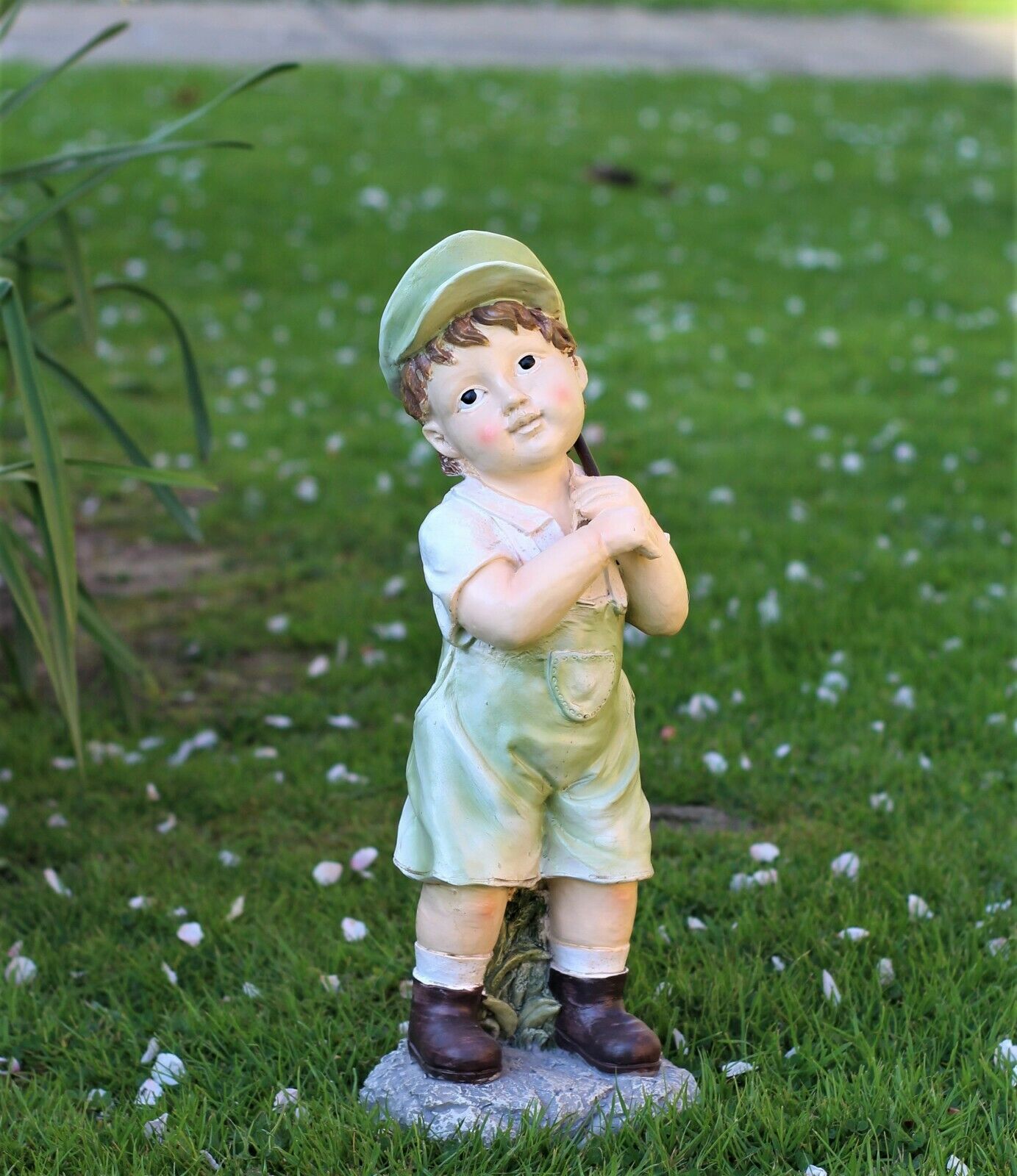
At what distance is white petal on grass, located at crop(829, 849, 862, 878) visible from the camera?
10.0ft

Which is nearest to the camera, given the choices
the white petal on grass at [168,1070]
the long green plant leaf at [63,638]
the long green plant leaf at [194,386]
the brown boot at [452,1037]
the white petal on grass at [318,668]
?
the brown boot at [452,1037]

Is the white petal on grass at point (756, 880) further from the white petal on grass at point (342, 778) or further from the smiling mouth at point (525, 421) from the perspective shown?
the smiling mouth at point (525, 421)

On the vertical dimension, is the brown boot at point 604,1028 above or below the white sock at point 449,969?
below

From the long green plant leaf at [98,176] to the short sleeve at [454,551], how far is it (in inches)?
60.3

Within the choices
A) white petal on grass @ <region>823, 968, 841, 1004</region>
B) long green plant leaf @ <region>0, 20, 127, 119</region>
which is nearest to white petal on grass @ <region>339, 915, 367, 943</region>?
white petal on grass @ <region>823, 968, 841, 1004</region>

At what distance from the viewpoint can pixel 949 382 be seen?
6230 mm

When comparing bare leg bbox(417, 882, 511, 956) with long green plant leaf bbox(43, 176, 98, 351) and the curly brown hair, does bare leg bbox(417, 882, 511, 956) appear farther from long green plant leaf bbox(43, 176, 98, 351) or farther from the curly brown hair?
long green plant leaf bbox(43, 176, 98, 351)

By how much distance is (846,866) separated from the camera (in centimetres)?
308

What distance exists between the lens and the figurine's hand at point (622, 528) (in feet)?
6.90

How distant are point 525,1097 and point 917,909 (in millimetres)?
1009

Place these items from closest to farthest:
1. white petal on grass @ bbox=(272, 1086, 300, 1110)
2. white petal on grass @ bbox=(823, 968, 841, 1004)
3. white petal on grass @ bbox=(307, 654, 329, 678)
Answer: white petal on grass @ bbox=(272, 1086, 300, 1110) < white petal on grass @ bbox=(823, 968, 841, 1004) < white petal on grass @ bbox=(307, 654, 329, 678)

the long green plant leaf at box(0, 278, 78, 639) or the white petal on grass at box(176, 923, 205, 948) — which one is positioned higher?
the long green plant leaf at box(0, 278, 78, 639)

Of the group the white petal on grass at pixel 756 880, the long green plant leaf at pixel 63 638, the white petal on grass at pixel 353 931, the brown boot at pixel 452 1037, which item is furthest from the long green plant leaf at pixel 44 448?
the white petal on grass at pixel 756 880

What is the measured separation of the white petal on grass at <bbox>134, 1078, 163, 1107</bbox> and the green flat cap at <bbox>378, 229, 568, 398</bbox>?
130cm
